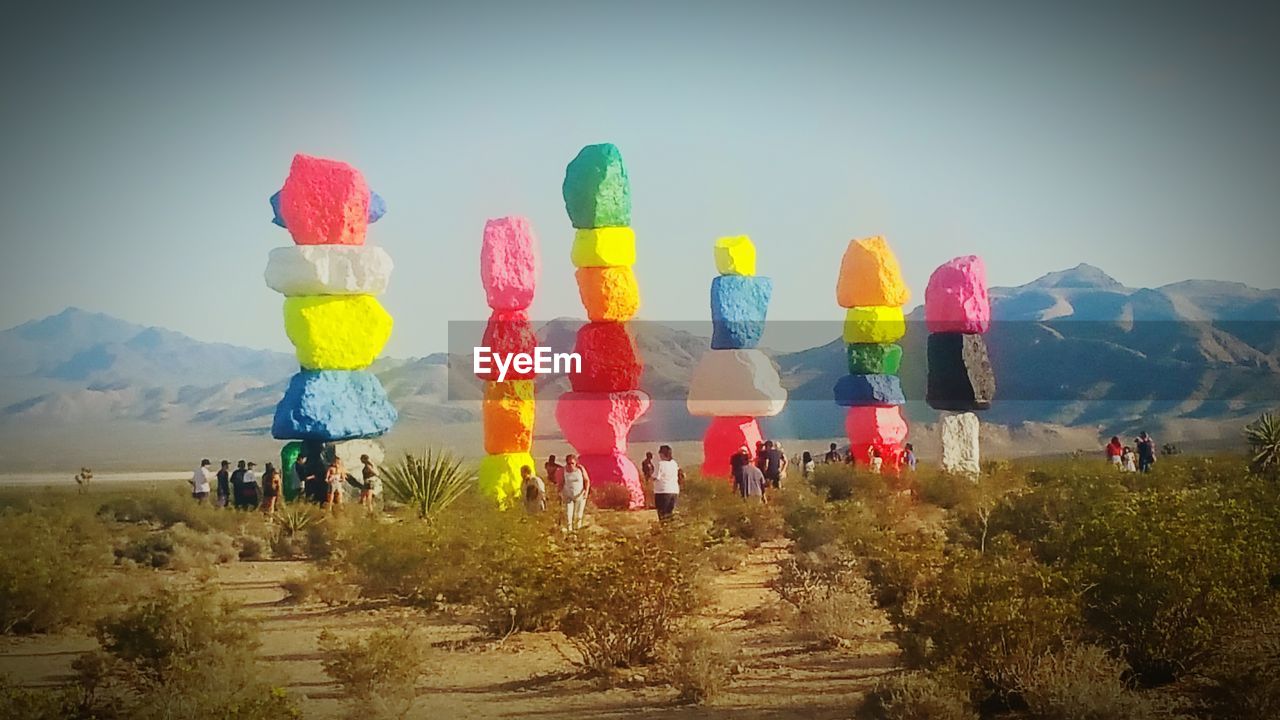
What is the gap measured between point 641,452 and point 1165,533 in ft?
95.1

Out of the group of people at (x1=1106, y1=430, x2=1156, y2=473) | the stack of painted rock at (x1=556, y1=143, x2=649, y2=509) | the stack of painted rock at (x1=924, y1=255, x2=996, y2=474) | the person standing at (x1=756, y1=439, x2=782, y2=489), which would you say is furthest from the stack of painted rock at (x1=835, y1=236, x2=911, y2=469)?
the stack of painted rock at (x1=556, y1=143, x2=649, y2=509)

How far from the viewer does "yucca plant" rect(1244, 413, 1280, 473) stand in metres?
17.6

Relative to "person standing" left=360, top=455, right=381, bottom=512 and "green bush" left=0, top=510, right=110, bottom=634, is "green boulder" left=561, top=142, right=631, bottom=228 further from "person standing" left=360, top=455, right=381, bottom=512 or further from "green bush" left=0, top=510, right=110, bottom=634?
"green bush" left=0, top=510, right=110, bottom=634

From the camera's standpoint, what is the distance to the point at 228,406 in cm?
4419

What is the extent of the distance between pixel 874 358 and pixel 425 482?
24.7 feet

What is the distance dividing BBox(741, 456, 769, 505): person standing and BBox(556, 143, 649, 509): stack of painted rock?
142 cm

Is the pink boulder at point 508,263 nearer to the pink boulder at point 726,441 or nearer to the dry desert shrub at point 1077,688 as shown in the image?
the pink boulder at point 726,441

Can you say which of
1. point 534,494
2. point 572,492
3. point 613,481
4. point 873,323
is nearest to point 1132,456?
point 873,323

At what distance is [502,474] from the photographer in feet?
45.7

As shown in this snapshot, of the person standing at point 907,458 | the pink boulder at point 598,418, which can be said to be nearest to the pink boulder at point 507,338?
the pink boulder at point 598,418

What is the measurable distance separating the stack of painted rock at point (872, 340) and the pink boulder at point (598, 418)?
4321 millimetres

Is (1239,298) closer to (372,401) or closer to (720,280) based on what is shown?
(720,280)

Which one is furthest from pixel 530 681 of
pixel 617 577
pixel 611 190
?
pixel 611 190

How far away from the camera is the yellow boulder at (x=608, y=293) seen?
1468cm
